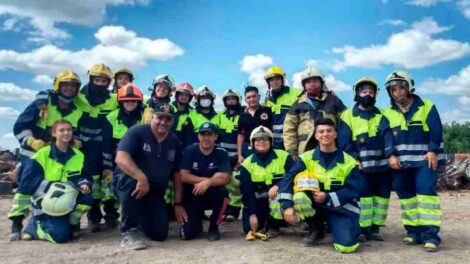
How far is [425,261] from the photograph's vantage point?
5.25 m

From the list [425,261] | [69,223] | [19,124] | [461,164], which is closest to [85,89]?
[19,124]

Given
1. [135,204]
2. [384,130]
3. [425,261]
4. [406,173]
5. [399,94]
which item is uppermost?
[399,94]

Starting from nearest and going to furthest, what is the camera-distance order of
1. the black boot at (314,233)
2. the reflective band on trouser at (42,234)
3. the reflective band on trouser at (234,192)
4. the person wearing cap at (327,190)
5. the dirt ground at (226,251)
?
the dirt ground at (226,251) < the person wearing cap at (327,190) < the black boot at (314,233) < the reflective band on trouser at (42,234) < the reflective band on trouser at (234,192)

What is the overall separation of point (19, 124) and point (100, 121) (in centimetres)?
117

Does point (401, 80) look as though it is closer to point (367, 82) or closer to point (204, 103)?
point (367, 82)

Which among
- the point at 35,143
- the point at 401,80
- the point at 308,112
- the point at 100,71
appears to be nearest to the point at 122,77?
the point at 100,71

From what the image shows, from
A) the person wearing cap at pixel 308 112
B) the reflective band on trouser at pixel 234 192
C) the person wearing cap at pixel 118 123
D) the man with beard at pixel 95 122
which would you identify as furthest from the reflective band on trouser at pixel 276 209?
the man with beard at pixel 95 122

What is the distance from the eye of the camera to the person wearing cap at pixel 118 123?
272 inches

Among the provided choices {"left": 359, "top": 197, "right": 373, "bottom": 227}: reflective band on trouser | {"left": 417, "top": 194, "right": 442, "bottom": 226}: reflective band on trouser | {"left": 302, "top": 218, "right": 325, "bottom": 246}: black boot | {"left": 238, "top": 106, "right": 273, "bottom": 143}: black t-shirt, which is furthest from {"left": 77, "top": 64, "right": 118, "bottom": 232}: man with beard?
{"left": 417, "top": 194, "right": 442, "bottom": 226}: reflective band on trouser

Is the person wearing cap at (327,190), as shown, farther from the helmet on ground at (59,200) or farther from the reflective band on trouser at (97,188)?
the reflective band on trouser at (97,188)

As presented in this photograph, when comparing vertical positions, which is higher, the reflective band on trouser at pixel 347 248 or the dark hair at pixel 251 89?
the dark hair at pixel 251 89

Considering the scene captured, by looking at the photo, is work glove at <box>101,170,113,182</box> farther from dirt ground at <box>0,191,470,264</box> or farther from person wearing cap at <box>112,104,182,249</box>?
dirt ground at <box>0,191,470,264</box>

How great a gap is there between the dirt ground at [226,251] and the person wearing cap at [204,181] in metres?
0.23

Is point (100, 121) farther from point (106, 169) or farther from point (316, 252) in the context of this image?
point (316, 252)
